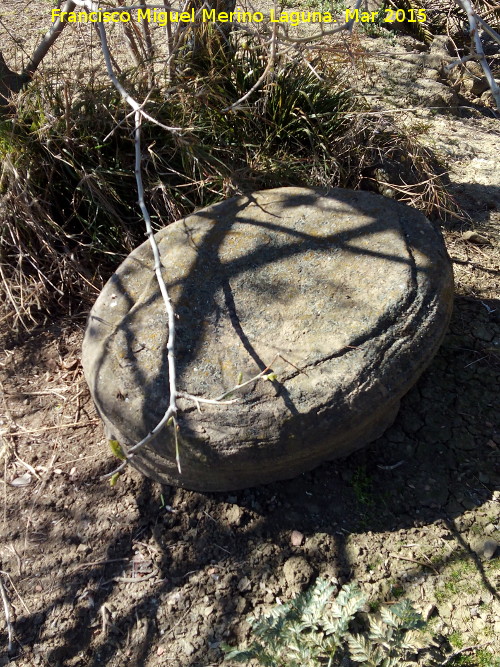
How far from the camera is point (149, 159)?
11.2 feet

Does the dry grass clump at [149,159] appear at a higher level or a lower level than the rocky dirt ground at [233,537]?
higher

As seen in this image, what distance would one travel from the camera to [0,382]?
3219mm

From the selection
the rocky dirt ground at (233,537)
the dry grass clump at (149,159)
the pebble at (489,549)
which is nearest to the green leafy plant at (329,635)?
the rocky dirt ground at (233,537)

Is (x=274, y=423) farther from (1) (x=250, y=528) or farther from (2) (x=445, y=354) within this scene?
(2) (x=445, y=354)

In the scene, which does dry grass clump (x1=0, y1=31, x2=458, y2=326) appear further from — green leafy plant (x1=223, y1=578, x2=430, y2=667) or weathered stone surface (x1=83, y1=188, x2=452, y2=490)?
green leafy plant (x1=223, y1=578, x2=430, y2=667)

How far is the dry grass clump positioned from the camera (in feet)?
10.9

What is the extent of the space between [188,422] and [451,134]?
12.2 feet

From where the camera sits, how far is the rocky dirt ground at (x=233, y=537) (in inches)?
92.3

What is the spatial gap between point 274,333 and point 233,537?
0.90m

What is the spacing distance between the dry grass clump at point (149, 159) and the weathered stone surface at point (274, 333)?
0.71 meters

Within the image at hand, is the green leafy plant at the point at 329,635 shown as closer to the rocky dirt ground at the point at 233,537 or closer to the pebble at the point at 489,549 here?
the rocky dirt ground at the point at 233,537

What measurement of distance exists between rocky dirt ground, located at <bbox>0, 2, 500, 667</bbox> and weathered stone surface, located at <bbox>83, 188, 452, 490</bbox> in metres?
0.21

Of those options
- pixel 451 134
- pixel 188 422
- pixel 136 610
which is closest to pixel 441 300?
pixel 188 422

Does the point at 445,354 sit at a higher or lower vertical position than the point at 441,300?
lower
